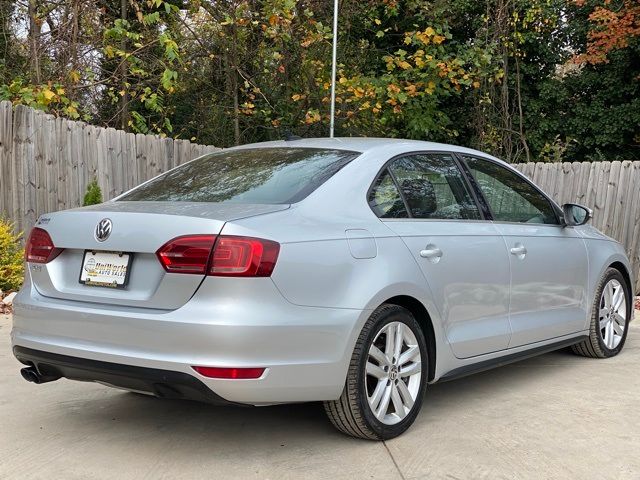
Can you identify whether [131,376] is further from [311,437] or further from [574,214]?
[574,214]

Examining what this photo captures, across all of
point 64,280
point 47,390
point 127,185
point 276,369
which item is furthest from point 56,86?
point 276,369

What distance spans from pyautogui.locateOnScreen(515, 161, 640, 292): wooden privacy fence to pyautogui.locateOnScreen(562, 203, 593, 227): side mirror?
461 centimetres

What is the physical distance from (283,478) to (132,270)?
1141 mm

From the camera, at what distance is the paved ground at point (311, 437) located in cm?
355

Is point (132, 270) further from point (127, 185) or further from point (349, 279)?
point (127, 185)

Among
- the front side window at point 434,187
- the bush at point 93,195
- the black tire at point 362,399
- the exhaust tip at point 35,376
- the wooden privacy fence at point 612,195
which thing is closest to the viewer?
the black tire at point 362,399

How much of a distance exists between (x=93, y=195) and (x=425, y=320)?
5.41 m

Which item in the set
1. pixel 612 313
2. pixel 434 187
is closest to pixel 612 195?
pixel 612 313

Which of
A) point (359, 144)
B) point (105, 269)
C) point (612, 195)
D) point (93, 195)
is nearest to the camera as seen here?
point (105, 269)

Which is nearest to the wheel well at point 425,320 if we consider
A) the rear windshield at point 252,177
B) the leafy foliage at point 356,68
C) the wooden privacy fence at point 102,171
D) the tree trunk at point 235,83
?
the rear windshield at point 252,177

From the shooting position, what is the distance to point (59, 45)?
12.5 metres

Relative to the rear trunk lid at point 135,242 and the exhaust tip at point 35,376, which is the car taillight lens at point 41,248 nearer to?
the rear trunk lid at point 135,242

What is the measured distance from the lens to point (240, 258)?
328 centimetres

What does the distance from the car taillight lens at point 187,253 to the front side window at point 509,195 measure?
217 centimetres
